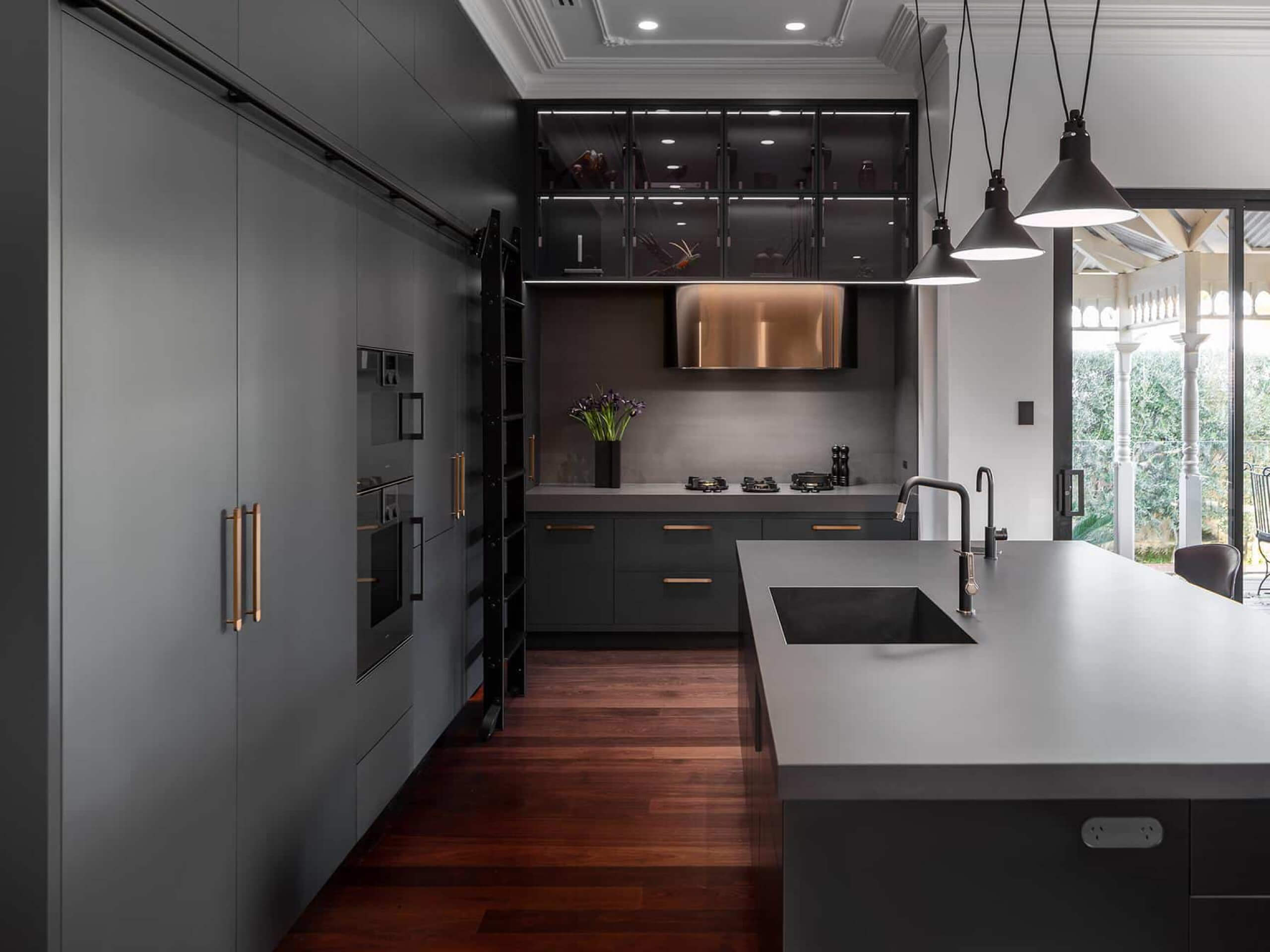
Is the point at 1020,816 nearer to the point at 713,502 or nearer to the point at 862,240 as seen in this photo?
the point at 713,502

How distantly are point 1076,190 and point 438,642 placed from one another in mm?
2465

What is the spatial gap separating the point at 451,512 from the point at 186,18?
205 cm

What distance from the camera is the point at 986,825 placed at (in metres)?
1.28

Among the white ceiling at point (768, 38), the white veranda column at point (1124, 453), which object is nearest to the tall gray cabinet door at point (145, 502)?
the white ceiling at point (768, 38)

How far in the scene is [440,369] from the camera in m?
3.28

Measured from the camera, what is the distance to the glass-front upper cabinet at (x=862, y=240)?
4.73 metres

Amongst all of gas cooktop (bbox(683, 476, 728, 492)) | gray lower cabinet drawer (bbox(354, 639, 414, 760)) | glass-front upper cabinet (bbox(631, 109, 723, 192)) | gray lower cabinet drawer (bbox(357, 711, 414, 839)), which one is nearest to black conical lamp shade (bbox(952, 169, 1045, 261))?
gray lower cabinet drawer (bbox(354, 639, 414, 760))

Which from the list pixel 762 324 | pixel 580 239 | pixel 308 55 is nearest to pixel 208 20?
pixel 308 55

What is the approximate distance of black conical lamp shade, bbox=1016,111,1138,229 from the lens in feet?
6.44

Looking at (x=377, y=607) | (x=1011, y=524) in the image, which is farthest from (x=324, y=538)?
(x=1011, y=524)

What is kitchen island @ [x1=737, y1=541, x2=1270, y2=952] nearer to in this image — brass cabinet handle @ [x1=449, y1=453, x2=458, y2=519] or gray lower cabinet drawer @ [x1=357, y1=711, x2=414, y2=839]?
gray lower cabinet drawer @ [x1=357, y1=711, x2=414, y2=839]

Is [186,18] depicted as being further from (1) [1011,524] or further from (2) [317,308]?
(1) [1011,524]

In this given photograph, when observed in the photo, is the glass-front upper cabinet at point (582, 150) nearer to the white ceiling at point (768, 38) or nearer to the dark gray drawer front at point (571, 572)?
the white ceiling at point (768, 38)

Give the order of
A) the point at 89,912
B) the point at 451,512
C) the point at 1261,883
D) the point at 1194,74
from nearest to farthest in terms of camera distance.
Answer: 1. the point at 1261,883
2. the point at 89,912
3. the point at 451,512
4. the point at 1194,74
